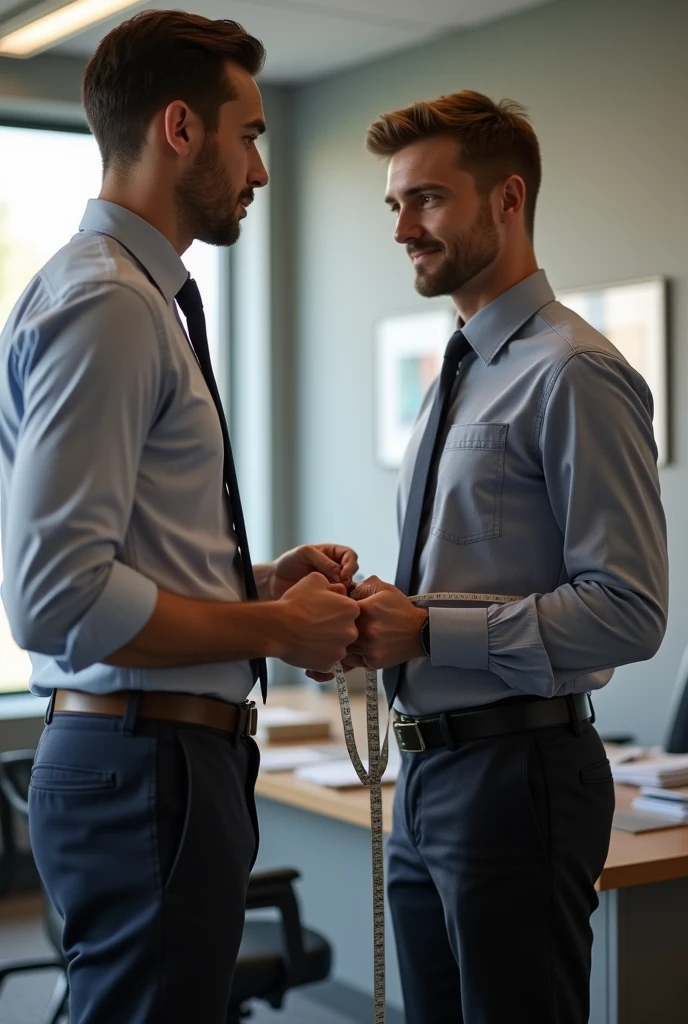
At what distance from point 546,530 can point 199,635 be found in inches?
29.0

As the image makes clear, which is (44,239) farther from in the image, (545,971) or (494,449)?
(545,971)

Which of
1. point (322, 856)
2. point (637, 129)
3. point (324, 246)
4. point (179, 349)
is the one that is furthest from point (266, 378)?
point (179, 349)

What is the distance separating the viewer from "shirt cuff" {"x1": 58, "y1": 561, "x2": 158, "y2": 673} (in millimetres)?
1391

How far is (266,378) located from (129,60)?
447cm

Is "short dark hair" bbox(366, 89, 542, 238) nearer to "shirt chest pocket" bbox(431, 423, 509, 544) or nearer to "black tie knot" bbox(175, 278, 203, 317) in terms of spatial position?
"shirt chest pocket" bbox(431, 423, 509, 544)

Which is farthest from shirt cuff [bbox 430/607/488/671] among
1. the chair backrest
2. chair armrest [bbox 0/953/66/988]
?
the chair backrest

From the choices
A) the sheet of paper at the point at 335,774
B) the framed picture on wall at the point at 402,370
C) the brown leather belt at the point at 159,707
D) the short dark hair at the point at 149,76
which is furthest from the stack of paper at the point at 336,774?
the framed picture on wall at the point at 402,370

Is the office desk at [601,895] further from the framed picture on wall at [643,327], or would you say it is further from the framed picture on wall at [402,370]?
the framed picture on wall at [402,370]

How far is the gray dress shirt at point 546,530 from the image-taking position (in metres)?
1.91

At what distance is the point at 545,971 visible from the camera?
1930mm

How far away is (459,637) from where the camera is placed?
1951 mm

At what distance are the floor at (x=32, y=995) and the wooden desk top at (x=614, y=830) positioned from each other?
2.73ft

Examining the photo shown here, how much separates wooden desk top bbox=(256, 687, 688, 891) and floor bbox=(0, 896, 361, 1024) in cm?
83

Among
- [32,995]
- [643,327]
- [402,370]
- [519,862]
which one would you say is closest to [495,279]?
[519,862]
